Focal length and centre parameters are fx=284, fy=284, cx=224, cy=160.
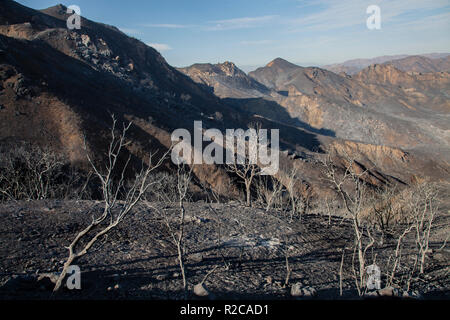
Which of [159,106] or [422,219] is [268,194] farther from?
[159,106]

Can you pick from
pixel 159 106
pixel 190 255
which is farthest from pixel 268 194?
pixel 159 106

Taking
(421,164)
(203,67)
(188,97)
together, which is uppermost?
(203,67)

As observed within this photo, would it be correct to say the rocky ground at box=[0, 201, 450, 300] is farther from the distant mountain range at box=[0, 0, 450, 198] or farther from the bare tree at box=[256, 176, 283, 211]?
the distant mountain range at box=[0, 0, 450, 198]

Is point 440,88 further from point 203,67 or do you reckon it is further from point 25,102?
point 25,102

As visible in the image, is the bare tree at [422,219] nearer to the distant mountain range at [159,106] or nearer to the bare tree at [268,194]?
the distant mountain range at [159,106]

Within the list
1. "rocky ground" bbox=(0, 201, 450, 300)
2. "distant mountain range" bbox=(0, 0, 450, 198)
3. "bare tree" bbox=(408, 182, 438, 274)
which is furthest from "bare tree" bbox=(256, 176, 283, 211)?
"bare tree" bbox=(408, 182, 438, 274)

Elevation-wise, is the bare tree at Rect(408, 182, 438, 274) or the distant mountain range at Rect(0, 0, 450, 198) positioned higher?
the distant mountain range at Rect(0, 0, 450, 198)

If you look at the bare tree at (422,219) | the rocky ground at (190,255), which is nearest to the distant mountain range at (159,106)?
the bare tree at (422,219)
